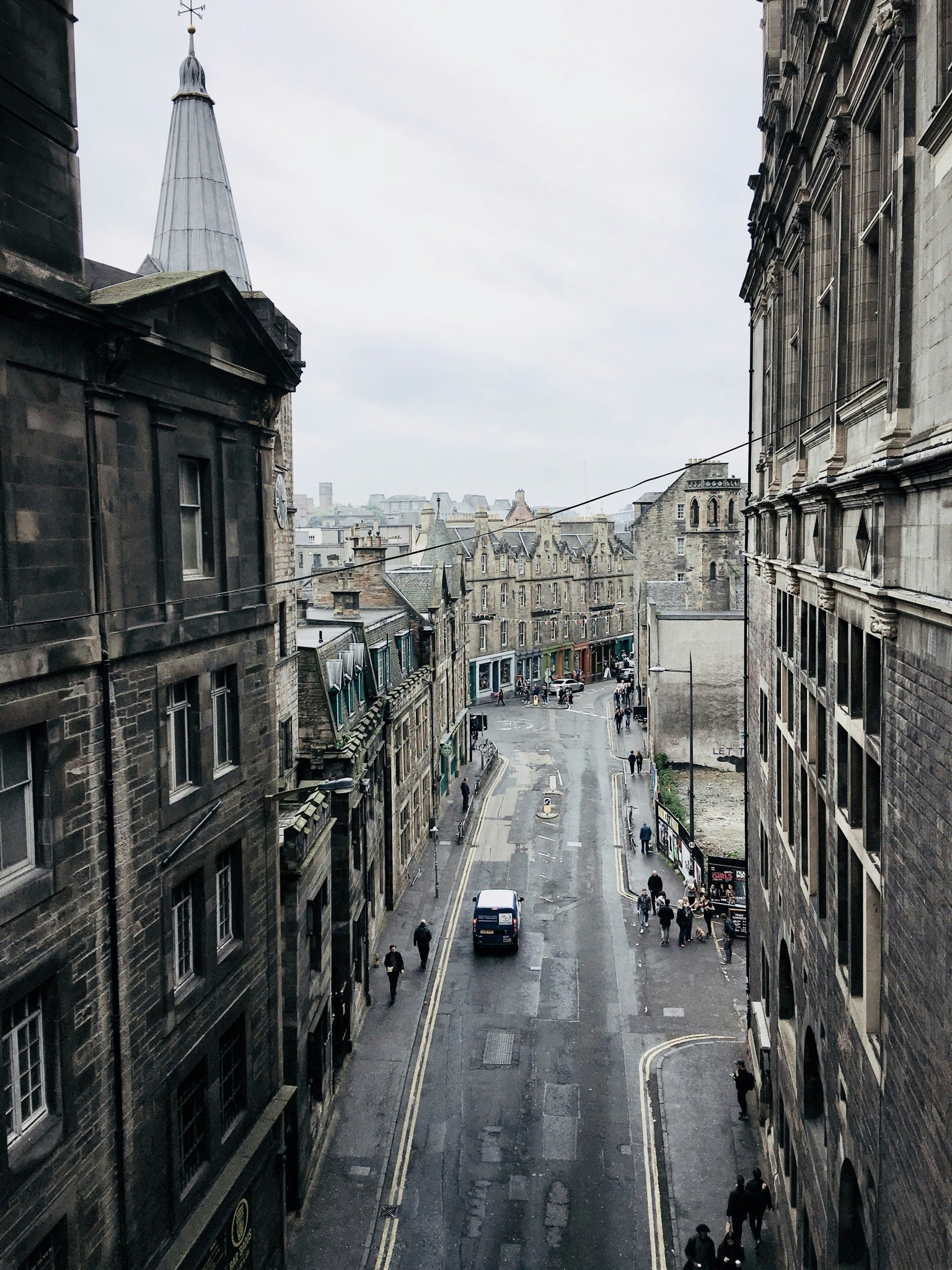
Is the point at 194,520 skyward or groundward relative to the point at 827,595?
skyward

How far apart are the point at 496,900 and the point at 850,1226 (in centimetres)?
1984

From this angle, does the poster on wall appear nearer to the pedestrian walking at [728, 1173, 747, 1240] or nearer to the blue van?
the pedestrian walking at [728, 1173, 747, 1240]

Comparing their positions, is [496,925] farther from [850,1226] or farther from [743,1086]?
[850,1226]

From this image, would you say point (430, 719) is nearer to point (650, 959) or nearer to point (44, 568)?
point (650, 959)

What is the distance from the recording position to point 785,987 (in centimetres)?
1767

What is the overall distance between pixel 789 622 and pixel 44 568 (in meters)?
11.8

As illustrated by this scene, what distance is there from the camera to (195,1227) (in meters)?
13.5

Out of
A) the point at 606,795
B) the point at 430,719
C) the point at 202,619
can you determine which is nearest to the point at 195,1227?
the point at 202,619

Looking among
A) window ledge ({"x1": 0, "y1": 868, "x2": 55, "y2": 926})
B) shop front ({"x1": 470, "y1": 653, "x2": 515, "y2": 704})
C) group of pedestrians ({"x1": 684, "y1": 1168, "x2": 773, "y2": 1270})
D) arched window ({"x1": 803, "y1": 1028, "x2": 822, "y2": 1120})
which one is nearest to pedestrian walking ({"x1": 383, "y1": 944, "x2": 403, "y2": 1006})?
group of pedestrians ({"x1": 684, "y1": 1168, "x2": 773, "y2": 1270})

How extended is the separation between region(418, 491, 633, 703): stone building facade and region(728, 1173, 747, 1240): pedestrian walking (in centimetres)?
4995

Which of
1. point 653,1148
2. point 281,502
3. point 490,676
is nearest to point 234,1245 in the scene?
point 653,1148

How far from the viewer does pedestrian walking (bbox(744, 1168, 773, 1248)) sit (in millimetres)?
17203

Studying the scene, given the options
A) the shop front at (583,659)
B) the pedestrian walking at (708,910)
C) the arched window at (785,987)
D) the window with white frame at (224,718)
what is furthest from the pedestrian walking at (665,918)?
the shop front at (583,659)

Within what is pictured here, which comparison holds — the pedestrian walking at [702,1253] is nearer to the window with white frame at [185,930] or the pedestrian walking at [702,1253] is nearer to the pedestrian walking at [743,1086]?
the pedestrian walking at [743,1086]
